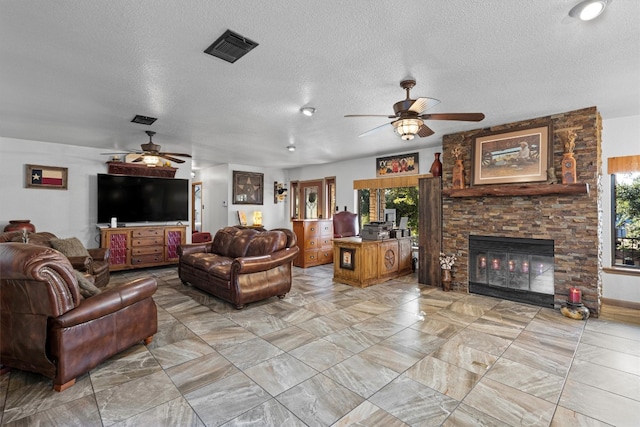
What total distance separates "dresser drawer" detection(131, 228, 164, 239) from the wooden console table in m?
3.75

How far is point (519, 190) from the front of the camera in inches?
161

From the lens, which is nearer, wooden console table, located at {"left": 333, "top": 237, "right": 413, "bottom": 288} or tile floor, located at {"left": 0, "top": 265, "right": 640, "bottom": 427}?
tile floor, located at {"left": 0, "top": 265, "right": 640, "bottom": 427}

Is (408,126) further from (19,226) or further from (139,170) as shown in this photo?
(19,226)

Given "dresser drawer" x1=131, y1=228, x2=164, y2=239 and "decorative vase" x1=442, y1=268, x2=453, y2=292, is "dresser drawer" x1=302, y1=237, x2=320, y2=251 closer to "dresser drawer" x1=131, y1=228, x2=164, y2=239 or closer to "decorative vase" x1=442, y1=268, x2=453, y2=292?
"decorative vase" x1=442, y1=268, x2=453, y2=292

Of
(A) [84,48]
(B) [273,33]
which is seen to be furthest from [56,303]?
(B) [273,33]

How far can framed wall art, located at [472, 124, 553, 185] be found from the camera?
13.3 feet

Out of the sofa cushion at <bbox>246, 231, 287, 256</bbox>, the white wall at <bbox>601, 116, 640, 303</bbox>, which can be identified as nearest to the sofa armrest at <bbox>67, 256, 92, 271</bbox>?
the sofa cushion at <bbox>246, 231, 287, 256</bbox>

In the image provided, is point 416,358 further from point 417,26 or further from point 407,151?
point 407,151

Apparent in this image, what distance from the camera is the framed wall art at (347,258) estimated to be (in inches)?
200

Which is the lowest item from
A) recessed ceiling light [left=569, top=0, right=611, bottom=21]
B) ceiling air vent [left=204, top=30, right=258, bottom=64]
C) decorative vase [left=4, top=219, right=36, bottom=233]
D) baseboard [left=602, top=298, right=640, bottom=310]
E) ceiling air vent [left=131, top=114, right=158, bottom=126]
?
baseboard [left=602, top=298, right=640, bottom=310]

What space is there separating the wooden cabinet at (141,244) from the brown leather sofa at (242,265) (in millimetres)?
1178

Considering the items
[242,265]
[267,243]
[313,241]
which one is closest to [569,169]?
[267,243]

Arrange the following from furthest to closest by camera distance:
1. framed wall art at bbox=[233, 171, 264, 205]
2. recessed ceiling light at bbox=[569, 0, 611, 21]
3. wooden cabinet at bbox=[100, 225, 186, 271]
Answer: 1. framed wall art at bbox=[233, 171, 264, 205]
2. wooden cabinet at bbox=[100, 225, 186, 271]
3. recessed ceiling light at bbox=[569, 0, 611, 21]

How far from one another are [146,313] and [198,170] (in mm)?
7287
